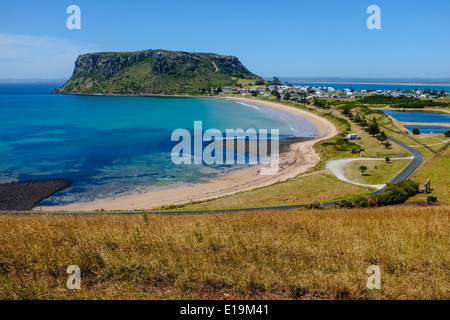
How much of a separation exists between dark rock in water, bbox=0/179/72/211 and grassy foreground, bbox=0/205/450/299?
1178 inches

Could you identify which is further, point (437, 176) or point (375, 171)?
point (375, 171)

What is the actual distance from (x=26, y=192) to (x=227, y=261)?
39398 millimetres

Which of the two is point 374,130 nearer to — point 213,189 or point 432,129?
point 432,129

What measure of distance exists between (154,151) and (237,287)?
185ft

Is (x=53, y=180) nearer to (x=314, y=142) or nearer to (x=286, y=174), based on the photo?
(x=286, y=174)

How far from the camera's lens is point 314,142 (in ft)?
212

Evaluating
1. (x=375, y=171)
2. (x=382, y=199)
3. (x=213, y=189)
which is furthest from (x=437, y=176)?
(x=213, y=189)

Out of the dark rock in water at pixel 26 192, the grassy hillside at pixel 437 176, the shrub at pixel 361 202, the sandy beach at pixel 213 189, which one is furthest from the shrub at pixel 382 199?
the dark rock in water at pixel 26 192

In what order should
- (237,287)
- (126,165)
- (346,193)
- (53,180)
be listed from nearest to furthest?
(237,287) < (346,193) < (53,180) < (126,165)

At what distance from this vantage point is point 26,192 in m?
36.9

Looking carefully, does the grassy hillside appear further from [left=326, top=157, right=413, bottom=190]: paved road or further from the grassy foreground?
the grassy foreground

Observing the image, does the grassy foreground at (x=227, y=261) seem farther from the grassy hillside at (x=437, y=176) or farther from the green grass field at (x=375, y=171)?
the green grass field at (x=375, y=171)

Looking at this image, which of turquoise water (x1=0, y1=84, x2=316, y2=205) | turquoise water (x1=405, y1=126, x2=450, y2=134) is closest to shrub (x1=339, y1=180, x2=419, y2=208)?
turquoise water (x1=0, y1=84, x2=316, y2=205)

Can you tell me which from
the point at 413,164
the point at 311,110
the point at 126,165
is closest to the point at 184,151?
the point at 126,165
